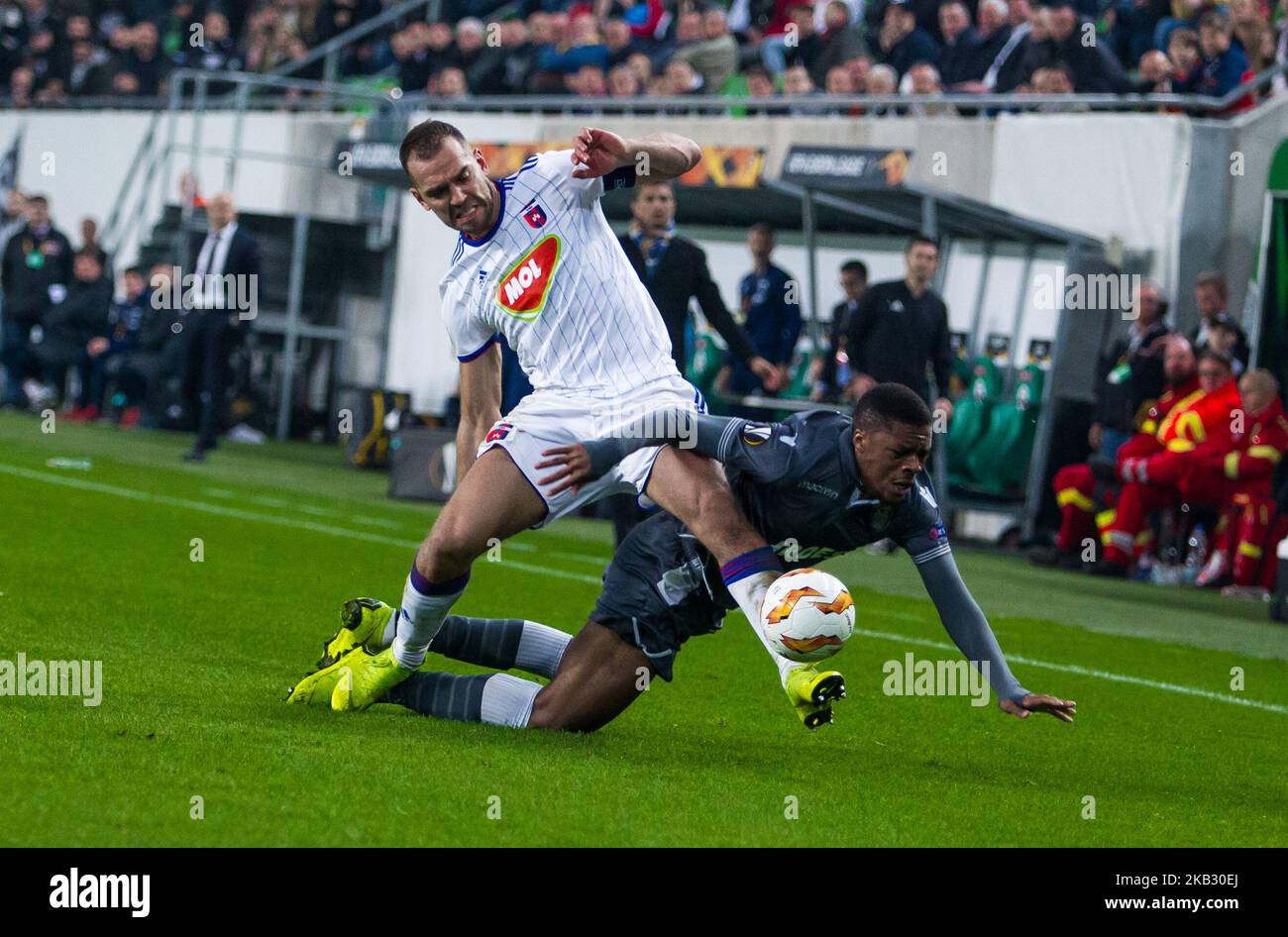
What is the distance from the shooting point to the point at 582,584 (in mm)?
11227

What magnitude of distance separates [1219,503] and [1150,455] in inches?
23.5

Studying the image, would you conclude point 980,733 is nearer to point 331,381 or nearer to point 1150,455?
point 1150,455

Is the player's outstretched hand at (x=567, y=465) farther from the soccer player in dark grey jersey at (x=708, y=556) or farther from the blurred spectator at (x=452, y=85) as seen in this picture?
the blurred spectator at (x=452, y=85)

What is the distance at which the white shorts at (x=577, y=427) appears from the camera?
251 inches

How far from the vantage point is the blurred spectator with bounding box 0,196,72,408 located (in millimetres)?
23609

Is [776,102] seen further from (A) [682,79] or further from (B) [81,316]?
(B) [81,316]

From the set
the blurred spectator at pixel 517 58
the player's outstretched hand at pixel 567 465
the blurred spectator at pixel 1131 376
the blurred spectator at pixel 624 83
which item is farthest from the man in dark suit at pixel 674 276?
the blurred spectator at pixel 517 58

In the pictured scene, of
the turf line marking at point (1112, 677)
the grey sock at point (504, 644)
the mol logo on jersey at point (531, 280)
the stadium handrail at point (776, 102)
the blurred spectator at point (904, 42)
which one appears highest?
the blurred spectator at point (904, 42)

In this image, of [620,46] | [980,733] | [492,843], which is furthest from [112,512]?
[620,46]

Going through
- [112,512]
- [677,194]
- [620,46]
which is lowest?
A: [112,512]

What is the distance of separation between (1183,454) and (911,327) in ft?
6.97

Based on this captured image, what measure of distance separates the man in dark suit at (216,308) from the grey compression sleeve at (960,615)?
12497 millimetres

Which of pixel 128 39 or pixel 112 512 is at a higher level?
pixel 128 39
